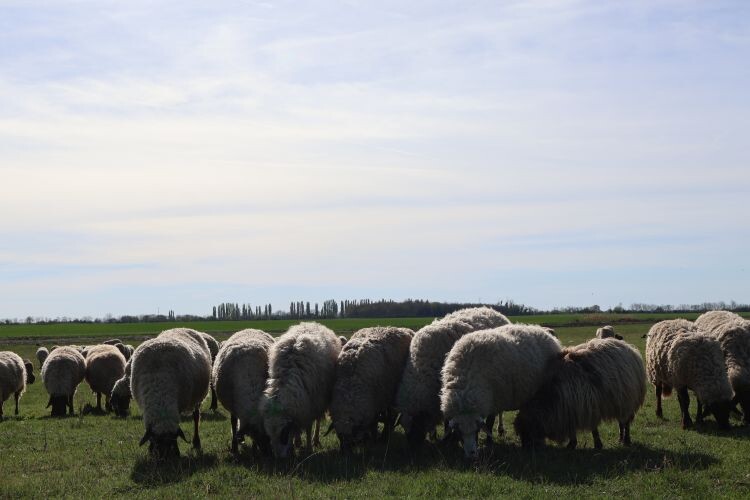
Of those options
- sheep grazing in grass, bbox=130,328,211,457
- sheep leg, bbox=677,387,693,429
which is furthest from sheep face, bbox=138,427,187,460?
sheep leg, bbox=677,387,693,429

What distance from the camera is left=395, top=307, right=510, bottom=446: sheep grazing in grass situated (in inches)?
547

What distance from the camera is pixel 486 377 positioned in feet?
43.2

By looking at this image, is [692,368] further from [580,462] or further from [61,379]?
[61,379]

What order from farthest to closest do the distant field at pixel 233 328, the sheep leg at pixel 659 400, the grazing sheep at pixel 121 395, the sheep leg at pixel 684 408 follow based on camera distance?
the distant field at pixel 233 328 < the grazing sheep at pixel 121 395 < the sheep leg at pixel 659 400 < the sheep leg at pixel 684 408

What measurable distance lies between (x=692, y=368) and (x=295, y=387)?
8617 mm

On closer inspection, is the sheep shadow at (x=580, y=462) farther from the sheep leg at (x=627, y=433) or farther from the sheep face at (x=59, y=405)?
the sheep face at (x=59, y=405)

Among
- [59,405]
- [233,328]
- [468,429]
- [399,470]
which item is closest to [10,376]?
[59,405]

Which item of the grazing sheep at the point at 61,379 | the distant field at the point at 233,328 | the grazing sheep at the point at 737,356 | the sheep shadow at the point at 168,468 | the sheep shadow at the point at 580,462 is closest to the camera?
the sheep shadow at the point at 580,462

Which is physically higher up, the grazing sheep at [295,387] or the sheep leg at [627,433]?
the grazing sheep at [295,387]

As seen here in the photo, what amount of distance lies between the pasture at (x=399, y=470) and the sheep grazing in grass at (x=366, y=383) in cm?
46

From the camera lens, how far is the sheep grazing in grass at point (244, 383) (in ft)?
44.7

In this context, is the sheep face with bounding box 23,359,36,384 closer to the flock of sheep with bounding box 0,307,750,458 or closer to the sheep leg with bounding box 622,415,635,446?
the flock of sheep with bounding box 0,307,750,458

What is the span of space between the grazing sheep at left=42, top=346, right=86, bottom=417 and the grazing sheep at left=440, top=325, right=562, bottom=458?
14.9 meters

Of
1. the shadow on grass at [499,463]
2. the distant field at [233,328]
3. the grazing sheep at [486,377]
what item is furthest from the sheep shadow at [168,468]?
the distant field at [233,328]
